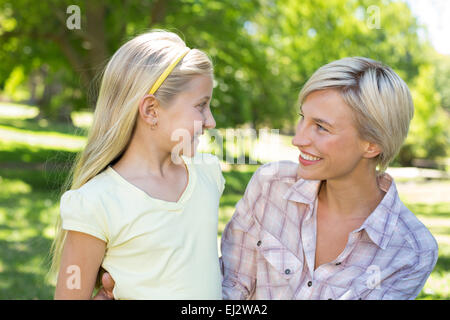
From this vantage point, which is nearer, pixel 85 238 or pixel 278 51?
pixel 85 238

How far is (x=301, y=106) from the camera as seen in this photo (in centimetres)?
259

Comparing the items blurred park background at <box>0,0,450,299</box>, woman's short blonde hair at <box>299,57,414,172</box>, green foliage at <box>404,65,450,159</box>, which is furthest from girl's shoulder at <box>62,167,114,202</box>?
green foliage at <box>404,65,450,159</box>

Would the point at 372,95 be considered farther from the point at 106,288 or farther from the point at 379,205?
the point at 106,288

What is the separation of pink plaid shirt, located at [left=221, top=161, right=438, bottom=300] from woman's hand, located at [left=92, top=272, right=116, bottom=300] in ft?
2.02

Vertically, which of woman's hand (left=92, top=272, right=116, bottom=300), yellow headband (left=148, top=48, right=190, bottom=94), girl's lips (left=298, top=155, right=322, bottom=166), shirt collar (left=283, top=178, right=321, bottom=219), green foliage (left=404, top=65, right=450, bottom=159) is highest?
yellow headband (left=148, top=48, right=190, bottom=94)

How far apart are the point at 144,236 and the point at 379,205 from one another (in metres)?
1.10

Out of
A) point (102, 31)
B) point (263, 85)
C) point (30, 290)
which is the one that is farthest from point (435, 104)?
point (30, 290)

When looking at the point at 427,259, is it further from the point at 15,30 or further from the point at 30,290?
the point at 15,30

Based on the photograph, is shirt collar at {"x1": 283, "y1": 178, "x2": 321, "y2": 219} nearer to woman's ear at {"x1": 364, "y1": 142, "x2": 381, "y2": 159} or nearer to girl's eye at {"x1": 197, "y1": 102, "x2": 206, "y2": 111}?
woman's ear at {"x1": 364, "y1": 142, "x2": 381, "y2": 159}

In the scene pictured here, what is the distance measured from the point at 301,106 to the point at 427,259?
89 cm

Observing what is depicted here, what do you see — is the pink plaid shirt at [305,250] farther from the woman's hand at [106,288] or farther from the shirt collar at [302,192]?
the woman's hand at [106,288]

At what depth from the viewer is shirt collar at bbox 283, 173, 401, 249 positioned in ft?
7.81

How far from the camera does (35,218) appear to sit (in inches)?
342
